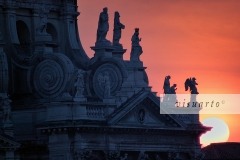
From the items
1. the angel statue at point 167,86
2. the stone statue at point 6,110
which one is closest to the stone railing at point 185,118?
the angel statue at point 167,86

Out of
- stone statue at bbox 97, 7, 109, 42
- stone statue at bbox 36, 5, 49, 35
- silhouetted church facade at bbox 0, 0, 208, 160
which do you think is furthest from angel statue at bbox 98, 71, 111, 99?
stone statue at bbox 36, 5, 49, 35

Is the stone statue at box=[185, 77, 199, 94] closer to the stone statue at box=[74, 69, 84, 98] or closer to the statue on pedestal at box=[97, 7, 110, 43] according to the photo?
the statue on pedestal at box=[97, 7, 110, 43]

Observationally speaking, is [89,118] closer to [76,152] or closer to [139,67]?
[76,152]

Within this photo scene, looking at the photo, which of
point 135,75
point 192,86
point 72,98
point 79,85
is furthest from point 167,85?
point 72,98

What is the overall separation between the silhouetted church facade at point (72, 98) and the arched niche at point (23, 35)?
61 millimetres

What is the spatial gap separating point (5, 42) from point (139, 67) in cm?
828

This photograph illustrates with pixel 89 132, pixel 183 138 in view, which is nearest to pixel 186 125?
pixel 183 138

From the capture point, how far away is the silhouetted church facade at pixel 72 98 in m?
98.8

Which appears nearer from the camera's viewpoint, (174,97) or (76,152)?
(76,152)

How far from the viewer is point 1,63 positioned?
101312 mm

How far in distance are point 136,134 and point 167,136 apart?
3.13m

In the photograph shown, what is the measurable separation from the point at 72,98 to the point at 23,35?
11.0 m

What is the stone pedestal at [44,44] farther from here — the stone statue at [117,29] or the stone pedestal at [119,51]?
the stone pedestal at [119,51]

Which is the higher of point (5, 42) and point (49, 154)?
point (5, 42)
